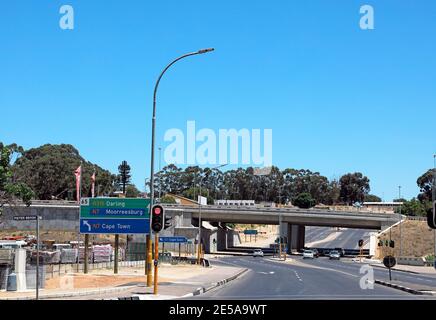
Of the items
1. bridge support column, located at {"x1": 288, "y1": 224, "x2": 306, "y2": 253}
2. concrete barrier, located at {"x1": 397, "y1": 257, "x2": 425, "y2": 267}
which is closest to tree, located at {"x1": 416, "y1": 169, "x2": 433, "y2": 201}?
bridge support column, located at {"x1": 288, "y1": 224, "x2": 306, "y2": 253}

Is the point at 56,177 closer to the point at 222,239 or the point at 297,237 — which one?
the point at 222,239

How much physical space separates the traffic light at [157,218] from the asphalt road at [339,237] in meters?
110

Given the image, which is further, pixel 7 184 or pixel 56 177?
pixel 56 177

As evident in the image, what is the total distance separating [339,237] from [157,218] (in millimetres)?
147807

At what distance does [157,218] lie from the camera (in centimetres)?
2448

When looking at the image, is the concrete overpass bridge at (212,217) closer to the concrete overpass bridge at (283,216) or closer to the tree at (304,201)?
the concrete overpass bridge at (283,216)

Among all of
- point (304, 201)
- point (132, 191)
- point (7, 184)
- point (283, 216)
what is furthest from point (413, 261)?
point (132, 191)

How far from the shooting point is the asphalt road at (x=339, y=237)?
144m

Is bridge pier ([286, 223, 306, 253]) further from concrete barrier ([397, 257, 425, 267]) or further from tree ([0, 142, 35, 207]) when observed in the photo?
tree ([0, 142, 35, 207])

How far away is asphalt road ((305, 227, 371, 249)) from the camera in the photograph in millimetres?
144350

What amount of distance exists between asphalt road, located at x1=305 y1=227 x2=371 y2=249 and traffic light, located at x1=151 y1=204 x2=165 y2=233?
11049 cm
